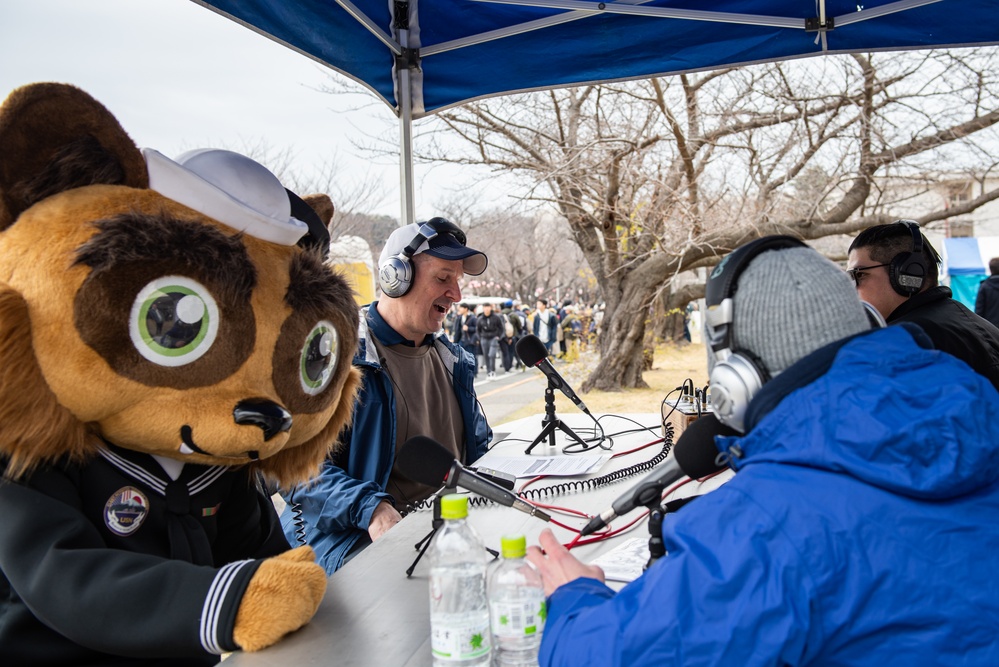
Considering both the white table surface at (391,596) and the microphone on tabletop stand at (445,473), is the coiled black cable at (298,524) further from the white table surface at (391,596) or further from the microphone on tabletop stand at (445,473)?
the microphone on tabletop stand at (445,473)

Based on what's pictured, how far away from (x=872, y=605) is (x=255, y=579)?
3.69ft

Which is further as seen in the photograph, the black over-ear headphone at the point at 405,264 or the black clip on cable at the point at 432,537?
the black over-ear headphone at the point at 405,264

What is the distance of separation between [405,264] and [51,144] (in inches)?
65.0

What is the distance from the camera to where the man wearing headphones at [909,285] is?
3477mm

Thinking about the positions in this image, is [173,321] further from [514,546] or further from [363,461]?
[363,461]

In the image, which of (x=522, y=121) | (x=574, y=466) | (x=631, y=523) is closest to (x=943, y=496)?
(x=631, y=523)

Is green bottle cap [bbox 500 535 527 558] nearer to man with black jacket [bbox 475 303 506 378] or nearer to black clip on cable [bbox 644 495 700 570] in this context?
black clip on cable [bbox 644 495 700 570]

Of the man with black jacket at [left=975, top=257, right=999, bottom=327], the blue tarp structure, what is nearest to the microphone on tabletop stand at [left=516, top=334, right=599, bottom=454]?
the man with black jacket at [left=975, top=257, right=999, bottom=327]

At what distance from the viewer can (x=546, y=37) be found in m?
3.38

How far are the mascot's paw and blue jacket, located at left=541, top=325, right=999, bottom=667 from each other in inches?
27.5

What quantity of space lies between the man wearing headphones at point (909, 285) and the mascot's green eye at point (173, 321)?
315 cm

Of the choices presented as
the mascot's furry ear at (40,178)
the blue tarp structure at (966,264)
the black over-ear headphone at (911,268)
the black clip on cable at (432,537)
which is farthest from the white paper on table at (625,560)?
the blue tarp structure at (966,264)

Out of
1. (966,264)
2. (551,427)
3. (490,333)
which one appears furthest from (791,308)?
(966,264)

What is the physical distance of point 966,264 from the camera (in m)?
17.1
